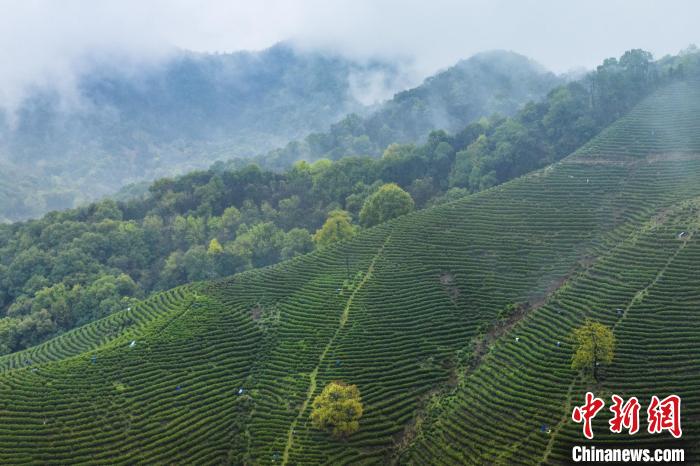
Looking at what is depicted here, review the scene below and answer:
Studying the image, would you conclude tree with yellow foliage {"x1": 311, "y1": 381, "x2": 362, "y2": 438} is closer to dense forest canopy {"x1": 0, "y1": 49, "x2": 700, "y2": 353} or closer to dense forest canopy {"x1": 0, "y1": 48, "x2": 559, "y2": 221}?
dense forest canopy {"x1": 0, "y1": 49, "x2": 700, "y2": 353}

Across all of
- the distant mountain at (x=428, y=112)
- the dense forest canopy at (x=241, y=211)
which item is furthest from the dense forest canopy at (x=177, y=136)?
the dense forest canopy at (x=241, y=211)

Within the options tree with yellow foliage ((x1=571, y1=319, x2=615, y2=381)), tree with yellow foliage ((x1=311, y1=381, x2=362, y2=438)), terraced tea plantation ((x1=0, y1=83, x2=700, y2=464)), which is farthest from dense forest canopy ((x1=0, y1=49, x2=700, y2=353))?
tree with yellow foliage ((x1=571, y1=319, x2=615, y2=381))

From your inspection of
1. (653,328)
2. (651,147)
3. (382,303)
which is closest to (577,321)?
(653,328)

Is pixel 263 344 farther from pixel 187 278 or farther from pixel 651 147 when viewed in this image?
pixel 651 147

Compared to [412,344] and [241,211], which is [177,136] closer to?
[241,211]

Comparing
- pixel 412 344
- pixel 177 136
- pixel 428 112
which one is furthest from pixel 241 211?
pixel 177 136

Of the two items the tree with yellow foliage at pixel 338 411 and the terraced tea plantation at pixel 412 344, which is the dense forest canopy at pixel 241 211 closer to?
the terraced tea plantation at pixel 412 344

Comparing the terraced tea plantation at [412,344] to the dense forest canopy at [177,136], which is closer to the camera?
the terraced tea plantation at [412,344]
